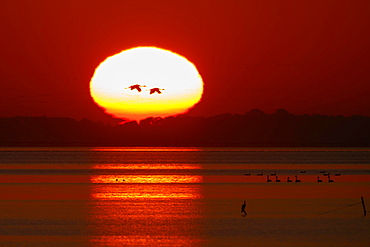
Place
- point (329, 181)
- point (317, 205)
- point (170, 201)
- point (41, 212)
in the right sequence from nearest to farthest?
point (41, 212), point (317, 205), point (170, 201), point (329, 181)

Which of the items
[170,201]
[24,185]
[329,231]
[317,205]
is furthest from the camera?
[24,185]

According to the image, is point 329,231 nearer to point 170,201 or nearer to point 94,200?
point 170,201

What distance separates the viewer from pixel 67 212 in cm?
3516

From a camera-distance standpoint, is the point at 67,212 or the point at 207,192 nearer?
the point at 67,212

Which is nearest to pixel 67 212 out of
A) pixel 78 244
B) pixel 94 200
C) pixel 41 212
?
pixel 41 212

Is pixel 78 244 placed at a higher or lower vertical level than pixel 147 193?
lower

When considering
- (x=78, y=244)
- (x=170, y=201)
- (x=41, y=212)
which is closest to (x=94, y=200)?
(x=170, y=201)

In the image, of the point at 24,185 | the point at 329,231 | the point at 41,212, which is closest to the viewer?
the point at 329,231

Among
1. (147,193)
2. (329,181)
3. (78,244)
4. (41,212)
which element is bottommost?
(78,244)

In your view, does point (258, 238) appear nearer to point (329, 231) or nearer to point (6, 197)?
point (329, 231)

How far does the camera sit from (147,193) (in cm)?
4731

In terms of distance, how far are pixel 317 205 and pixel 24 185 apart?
82.2ft

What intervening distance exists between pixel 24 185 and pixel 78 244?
29617 millimetres

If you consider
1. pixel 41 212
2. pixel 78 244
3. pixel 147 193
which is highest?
pixel 147 193
